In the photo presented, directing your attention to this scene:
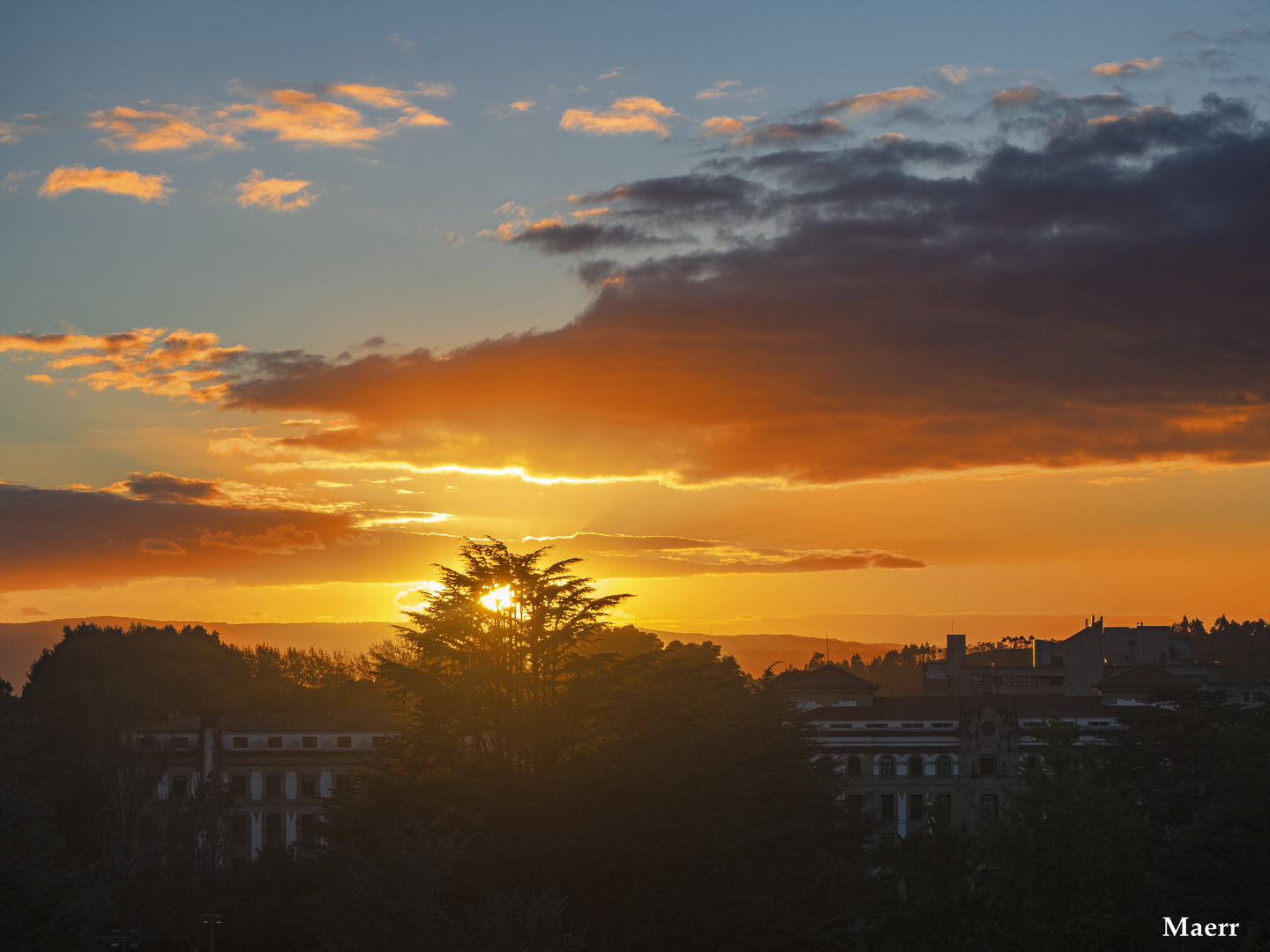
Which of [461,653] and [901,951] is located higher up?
[461,653]

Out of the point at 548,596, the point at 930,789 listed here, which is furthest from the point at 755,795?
the point at 930,789

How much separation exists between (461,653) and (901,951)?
63.3 feet

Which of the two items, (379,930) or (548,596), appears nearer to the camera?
(379,930)

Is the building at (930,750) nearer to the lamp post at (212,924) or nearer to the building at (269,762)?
the building at (269,762)

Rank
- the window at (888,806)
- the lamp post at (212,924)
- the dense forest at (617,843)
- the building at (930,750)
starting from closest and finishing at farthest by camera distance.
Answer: the dense forest at (617,843) → the lamp post at (212,924) → the window at (888,806) → the building at (930,750)

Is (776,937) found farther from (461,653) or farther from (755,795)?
(461,653)

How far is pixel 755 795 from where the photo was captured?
50.8 m

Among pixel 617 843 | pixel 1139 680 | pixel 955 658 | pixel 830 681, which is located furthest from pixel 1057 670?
pixel 617 843

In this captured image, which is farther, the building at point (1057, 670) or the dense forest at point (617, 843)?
the building at point (1057, 670)

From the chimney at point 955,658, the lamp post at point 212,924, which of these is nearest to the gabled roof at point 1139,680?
the chimney at point 955,658

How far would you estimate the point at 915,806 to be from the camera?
82500mm

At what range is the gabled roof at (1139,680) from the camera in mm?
96438

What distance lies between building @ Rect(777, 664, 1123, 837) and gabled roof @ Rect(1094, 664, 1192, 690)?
11.4 metres

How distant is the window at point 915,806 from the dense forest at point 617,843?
807 inches
